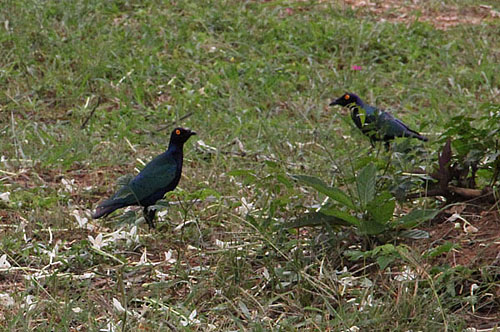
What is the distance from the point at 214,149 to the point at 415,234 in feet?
8.05

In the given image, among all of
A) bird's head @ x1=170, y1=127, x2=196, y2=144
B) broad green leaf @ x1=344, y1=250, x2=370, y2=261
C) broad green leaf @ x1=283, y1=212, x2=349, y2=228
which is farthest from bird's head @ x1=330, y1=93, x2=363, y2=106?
broad green leaf @ x1=344, y1=250, x2=370, y2=261

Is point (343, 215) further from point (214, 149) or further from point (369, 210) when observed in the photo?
point (214, 149)

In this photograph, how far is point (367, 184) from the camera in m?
3.52

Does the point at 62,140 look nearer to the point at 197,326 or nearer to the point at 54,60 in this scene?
the point at 54,60

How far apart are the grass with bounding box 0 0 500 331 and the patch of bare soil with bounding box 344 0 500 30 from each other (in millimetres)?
226

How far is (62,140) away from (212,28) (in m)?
2.96

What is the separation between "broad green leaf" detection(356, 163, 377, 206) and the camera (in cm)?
350

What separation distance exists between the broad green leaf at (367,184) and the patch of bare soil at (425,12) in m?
6.13

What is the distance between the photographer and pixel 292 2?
960 cm

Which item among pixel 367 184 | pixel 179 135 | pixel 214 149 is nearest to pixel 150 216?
pixel 179 135

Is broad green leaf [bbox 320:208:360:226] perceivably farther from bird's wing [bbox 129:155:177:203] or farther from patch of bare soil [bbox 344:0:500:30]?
patch of bare soil [bbox 344:0:500:30]

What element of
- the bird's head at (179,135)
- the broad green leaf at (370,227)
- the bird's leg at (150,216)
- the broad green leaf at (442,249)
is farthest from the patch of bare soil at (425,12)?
the broad green leaf at (442,249)

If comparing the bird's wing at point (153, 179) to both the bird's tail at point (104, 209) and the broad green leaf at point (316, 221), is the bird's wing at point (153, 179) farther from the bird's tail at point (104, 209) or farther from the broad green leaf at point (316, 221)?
the broad green leaf at point (316, 221)

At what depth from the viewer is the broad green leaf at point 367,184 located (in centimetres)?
350
